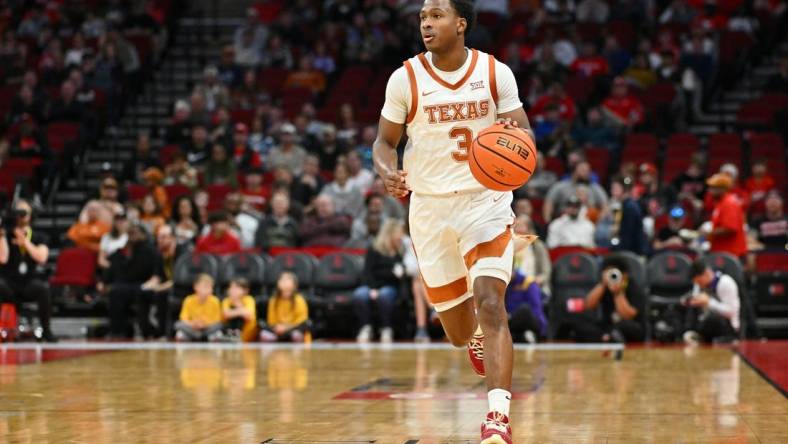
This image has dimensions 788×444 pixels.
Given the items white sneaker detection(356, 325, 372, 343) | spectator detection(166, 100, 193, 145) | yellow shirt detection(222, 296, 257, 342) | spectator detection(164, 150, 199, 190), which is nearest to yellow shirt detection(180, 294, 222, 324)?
yellow shirt detection(222, 296, 257, 342)

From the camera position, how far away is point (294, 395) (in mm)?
8164

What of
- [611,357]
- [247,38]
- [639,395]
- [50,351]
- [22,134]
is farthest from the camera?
[247,38]

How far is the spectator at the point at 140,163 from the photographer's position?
18359 millimetres

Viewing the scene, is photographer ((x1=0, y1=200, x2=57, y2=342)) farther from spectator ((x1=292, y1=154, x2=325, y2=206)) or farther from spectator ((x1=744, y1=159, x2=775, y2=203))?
spectator ((x1=744, y1=159, x2=775, y2=203))

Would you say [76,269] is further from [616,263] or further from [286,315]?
[616,263]

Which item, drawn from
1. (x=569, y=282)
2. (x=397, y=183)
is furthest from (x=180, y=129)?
(x=397, y=183)

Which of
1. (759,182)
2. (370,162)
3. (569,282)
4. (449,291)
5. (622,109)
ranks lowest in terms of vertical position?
(449,291)

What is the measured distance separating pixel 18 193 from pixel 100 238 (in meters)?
1.74

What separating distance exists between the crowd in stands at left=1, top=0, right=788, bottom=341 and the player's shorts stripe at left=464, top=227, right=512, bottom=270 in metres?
7.53

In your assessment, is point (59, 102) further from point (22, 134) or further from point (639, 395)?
point (639, 395)

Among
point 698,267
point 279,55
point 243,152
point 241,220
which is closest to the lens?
point 698,267

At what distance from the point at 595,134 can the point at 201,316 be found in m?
6.33

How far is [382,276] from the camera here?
14523 mm

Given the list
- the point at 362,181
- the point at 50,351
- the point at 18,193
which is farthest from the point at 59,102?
the point at 50,351
